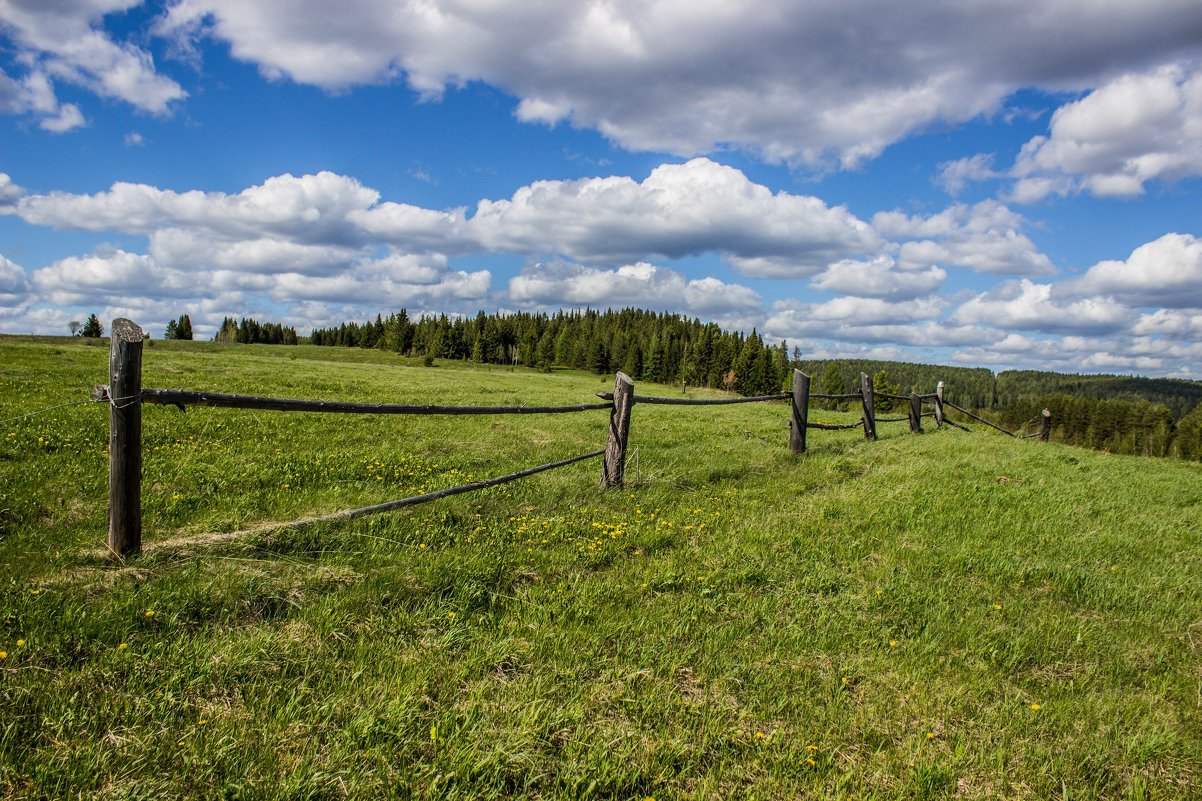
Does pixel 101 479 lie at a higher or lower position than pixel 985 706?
higher

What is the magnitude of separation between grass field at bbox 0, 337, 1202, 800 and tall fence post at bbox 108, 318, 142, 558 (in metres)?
0.27

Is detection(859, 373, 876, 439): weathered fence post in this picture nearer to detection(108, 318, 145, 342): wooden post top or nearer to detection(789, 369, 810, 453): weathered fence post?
detection(789, 369, 810, 453): weathered fence post

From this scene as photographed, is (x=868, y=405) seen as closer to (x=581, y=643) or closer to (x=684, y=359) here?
(x=581, y=643)

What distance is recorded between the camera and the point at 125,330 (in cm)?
463

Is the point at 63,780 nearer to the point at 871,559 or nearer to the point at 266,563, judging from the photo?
the point at 266,563

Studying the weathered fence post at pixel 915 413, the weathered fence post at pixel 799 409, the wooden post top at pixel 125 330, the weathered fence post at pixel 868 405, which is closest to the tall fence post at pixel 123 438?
the wooden post top at pixel 125 330

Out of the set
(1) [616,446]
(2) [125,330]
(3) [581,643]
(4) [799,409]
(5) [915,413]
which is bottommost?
(3) [581,643]

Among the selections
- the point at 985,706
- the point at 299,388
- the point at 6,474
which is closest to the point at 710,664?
the point at 985,706

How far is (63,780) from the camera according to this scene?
2.64 m

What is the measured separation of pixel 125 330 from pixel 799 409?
10.4m

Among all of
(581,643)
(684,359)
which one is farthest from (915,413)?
(684,359)

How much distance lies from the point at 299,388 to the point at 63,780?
19692 millimetres

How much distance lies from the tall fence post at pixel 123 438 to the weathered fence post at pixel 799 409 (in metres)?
10.1

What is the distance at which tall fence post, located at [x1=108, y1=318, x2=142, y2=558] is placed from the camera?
15.1 feet
